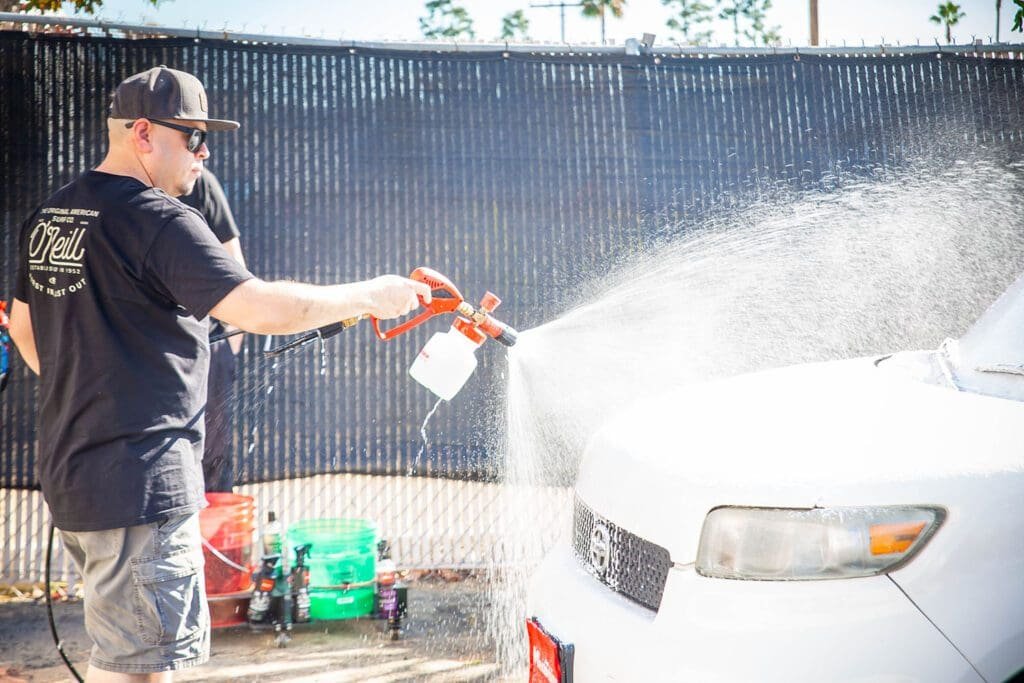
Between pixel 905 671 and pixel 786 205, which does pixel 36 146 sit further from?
pixel 905 671

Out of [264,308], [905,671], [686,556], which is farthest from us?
[264,308]

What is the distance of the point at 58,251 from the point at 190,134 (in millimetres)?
525

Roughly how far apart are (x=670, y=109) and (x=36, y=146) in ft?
10.7

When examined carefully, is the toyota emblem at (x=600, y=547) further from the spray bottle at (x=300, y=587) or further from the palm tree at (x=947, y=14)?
the palm tree at (x=947, y=14)

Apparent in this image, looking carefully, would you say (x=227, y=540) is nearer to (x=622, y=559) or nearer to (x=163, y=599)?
(x=163, y=599)

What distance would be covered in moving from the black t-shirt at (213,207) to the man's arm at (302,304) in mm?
1576

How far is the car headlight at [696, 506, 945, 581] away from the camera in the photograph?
182cm

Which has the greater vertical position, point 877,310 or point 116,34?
point 116,34

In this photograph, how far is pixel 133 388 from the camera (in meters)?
2.41

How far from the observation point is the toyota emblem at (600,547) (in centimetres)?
233

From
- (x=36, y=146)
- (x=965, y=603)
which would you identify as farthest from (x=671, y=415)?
(x=36, y=146)

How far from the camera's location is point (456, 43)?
4645 mm

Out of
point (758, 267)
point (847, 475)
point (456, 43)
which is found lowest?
point (847, 475)

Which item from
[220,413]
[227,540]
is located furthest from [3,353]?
[227,540]
